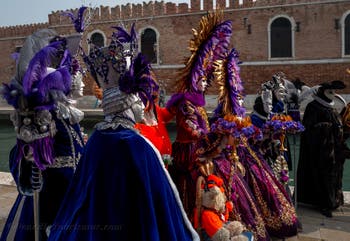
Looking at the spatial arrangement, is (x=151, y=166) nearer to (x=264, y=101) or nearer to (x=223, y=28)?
(x=223, y=28)

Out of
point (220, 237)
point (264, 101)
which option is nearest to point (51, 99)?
point (220, 237)

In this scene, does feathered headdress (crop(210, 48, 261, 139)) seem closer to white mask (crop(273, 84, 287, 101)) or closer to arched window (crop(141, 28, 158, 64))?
white mask (crop(273, 84, 287, 101))

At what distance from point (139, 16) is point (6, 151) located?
11468 millimetres

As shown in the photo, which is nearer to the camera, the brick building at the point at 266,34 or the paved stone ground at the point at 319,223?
the paved stone ground at the point at 319,223

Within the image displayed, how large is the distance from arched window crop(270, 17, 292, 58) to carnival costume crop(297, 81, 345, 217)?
16.0 metres

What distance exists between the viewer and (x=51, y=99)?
2.73m

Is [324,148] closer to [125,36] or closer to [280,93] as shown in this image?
[280,93]

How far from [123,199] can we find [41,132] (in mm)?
824

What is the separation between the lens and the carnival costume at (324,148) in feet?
14.8

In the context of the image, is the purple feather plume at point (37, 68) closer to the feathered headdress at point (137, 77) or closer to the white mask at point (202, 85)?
the feathered headdress at point (137, 77)

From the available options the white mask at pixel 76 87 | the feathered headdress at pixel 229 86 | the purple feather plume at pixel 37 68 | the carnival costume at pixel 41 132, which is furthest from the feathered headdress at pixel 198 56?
the purple feather plume at pixel 37 68

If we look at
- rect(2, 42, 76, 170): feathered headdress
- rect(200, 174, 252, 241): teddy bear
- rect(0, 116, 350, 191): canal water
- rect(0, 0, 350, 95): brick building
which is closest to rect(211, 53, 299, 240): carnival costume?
rect(200, 174, 252, 241): teddy bear

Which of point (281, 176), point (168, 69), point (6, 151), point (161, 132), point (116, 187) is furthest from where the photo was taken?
point (168, 69)

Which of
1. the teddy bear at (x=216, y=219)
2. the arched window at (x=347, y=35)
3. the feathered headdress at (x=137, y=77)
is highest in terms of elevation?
the arched window at (x=347, y=35)
